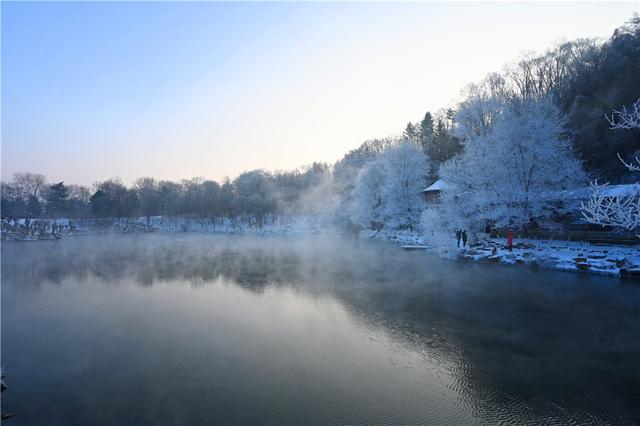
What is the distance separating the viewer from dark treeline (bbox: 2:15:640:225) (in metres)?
28.5

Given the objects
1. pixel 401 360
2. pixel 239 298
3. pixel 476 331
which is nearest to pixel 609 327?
pixel 476 331

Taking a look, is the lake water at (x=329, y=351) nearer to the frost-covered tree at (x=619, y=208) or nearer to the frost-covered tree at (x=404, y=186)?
the frost-covered tree at (x=619, y=208)

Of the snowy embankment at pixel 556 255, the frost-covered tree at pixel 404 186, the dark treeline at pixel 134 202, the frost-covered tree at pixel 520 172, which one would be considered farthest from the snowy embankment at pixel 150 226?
the snowy embankment at pixel 556 255

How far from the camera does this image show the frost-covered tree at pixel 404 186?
36.3 metres

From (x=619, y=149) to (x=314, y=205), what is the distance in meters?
42.5

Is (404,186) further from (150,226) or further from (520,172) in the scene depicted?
(150,226)

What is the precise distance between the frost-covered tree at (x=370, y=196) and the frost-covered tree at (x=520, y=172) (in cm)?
1744

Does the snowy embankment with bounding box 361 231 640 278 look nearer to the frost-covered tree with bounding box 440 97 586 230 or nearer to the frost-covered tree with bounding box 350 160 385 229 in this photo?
the frost-covered tree with bounding box 440 97 586 230

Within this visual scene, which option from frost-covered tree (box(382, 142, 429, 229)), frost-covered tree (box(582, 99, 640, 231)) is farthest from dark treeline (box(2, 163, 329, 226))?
frost-covered tree (box(582, 99, 640, 231))

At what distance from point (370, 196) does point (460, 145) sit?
40.4 ft

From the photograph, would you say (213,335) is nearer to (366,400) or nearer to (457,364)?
(366,400)

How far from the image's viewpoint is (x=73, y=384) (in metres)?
7.00

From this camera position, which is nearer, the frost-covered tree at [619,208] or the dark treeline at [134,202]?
the frost-covered tree at [619,208]

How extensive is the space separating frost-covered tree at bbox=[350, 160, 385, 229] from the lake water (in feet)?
81.7
